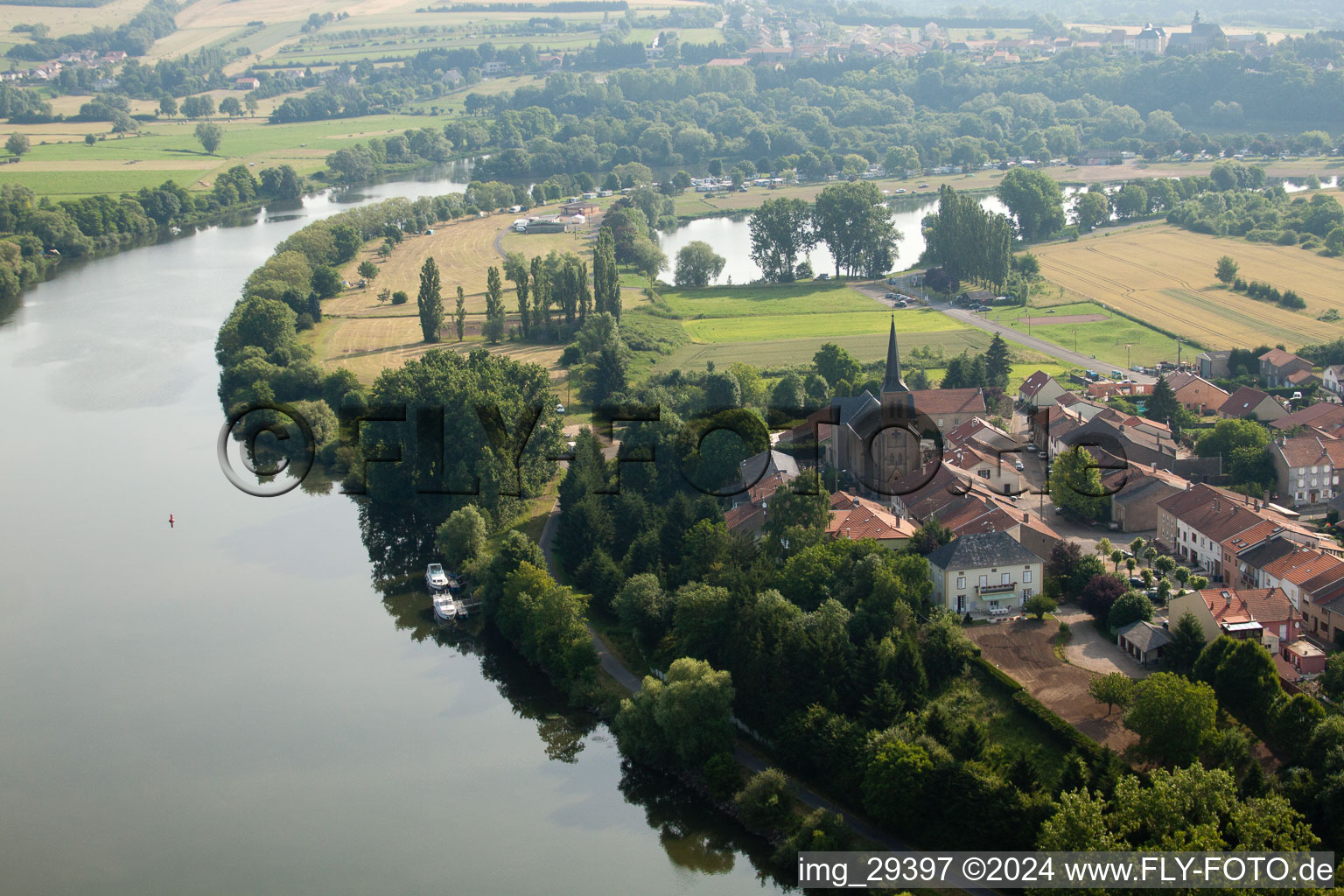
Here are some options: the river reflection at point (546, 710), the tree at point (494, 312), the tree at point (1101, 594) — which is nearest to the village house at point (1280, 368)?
the tree at point (1101, 594)

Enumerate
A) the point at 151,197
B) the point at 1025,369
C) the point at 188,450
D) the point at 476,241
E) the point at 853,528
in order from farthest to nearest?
the point at 151,197
the point at 476,241
the point at 1025,369
the point at 188,450
the point at 853,528

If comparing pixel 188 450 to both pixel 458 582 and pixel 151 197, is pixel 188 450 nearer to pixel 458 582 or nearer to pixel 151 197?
pixel 458 582

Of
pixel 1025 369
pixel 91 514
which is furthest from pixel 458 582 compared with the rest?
pixel 1025 369

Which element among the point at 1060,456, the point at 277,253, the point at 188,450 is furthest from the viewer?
the point at 277,253

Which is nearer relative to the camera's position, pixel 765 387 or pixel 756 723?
pixel 756 723

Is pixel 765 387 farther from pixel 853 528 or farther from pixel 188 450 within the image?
pixel 188 450

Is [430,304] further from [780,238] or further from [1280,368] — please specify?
[1280,368]

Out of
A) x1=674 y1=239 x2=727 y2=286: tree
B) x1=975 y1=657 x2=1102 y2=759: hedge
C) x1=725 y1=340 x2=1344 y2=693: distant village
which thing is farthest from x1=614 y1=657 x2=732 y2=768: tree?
x1=674 y1=239 x2=727 y2=286: tree

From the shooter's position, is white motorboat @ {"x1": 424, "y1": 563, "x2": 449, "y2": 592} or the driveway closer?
the driveway

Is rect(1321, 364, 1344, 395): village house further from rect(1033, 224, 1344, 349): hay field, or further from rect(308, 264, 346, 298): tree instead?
rect(308, 264, 346, 298): tree
